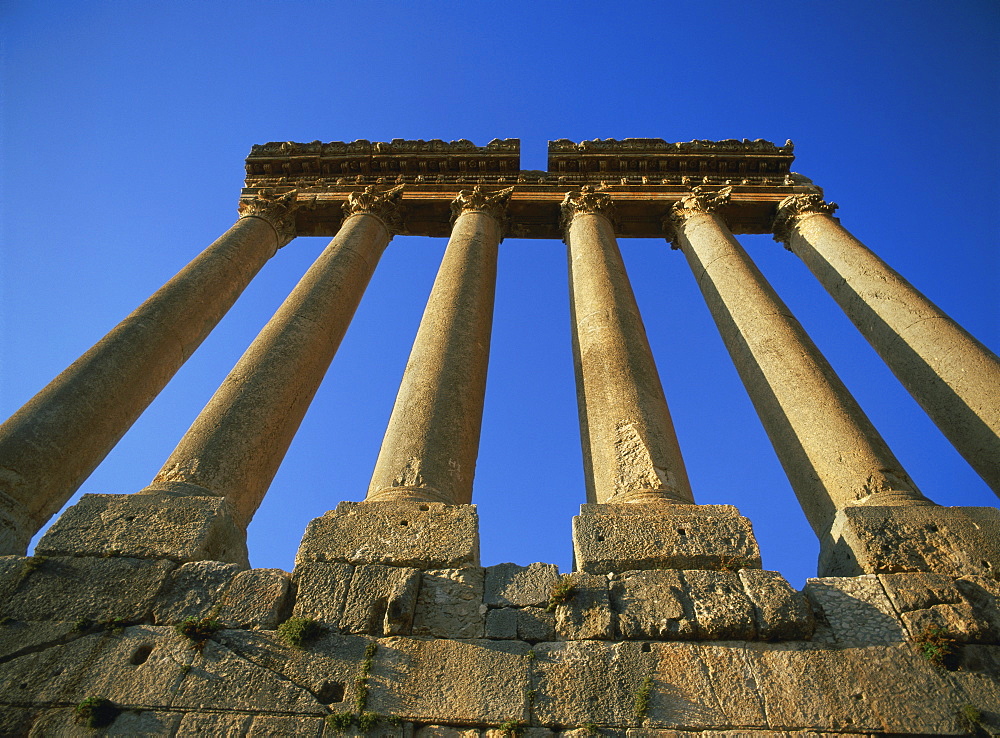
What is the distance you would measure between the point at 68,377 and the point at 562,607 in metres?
9.20

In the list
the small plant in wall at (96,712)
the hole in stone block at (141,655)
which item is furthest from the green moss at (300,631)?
the small plant in wall at (96,712)

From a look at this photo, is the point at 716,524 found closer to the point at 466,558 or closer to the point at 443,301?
the point at 466,558

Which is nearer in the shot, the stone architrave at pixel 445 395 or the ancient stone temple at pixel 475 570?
the ancient stone temple at pixel 475 570

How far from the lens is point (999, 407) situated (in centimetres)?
1026

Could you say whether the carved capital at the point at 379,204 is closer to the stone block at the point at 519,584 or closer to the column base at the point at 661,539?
the column base at the point at 661,539

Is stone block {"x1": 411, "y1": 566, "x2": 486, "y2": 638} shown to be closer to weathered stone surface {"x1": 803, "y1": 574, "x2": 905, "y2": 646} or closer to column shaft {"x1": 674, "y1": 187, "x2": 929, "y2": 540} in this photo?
weathered stone surface {"x1": 803, "y1": 574, "x2": 905, "y2": 646}

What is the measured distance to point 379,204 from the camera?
61.7 feet

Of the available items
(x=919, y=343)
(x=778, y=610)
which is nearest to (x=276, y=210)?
(x=919, y=343)

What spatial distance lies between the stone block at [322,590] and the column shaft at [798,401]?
7021mm

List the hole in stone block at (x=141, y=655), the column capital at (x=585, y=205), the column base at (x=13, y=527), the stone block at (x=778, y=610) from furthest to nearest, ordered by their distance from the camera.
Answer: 1. the column capital at (x=585, y=205)
2. the column base at (x=13, y=527)
3. the stone block at (x=778, y=610)
4. the hole in stone block at (x=141, y=655)

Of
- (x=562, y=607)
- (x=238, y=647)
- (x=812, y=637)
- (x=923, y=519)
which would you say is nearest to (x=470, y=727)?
(x=562, y=607)

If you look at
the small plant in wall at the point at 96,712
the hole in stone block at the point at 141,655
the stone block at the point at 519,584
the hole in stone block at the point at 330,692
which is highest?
the stone block at the point at 519,584

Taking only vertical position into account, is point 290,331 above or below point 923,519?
above

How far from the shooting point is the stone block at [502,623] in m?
6.95
